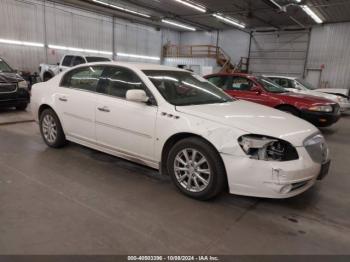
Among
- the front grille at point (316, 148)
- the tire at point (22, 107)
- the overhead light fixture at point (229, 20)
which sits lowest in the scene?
the tire at point (22, 107)

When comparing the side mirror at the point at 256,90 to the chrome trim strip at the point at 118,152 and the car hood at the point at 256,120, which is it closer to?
the car hood at the point at 256,120

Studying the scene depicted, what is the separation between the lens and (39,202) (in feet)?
8.82

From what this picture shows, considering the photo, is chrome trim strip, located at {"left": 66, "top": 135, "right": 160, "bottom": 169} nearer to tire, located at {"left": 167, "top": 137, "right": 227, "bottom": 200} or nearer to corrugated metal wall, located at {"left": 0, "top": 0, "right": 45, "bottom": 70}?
tire, located at {"left": 167, "top": 137, "right": 227, "bottom": 200}

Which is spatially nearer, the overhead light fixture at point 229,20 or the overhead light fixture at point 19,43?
the overhead light fixture at point 19,43

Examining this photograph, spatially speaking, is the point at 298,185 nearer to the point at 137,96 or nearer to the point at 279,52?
the point at 137,96

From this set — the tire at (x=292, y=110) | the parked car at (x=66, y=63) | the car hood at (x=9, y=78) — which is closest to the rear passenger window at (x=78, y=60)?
the parked car at (x=66, y=63)

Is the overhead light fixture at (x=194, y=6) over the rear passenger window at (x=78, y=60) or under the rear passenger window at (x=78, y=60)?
over

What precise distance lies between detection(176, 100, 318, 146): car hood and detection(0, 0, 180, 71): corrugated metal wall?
1423 centimetres

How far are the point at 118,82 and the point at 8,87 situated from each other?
4961 millimetres

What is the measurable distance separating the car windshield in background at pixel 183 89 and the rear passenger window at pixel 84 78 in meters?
0.80

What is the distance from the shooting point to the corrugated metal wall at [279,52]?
18234 millimetres

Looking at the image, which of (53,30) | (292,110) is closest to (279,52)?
(292,110)

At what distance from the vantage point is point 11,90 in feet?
23.0

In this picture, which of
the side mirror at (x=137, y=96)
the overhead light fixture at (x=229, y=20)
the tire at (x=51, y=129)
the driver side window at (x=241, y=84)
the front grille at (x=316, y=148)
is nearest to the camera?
the front grille at (x=316, y=148)
